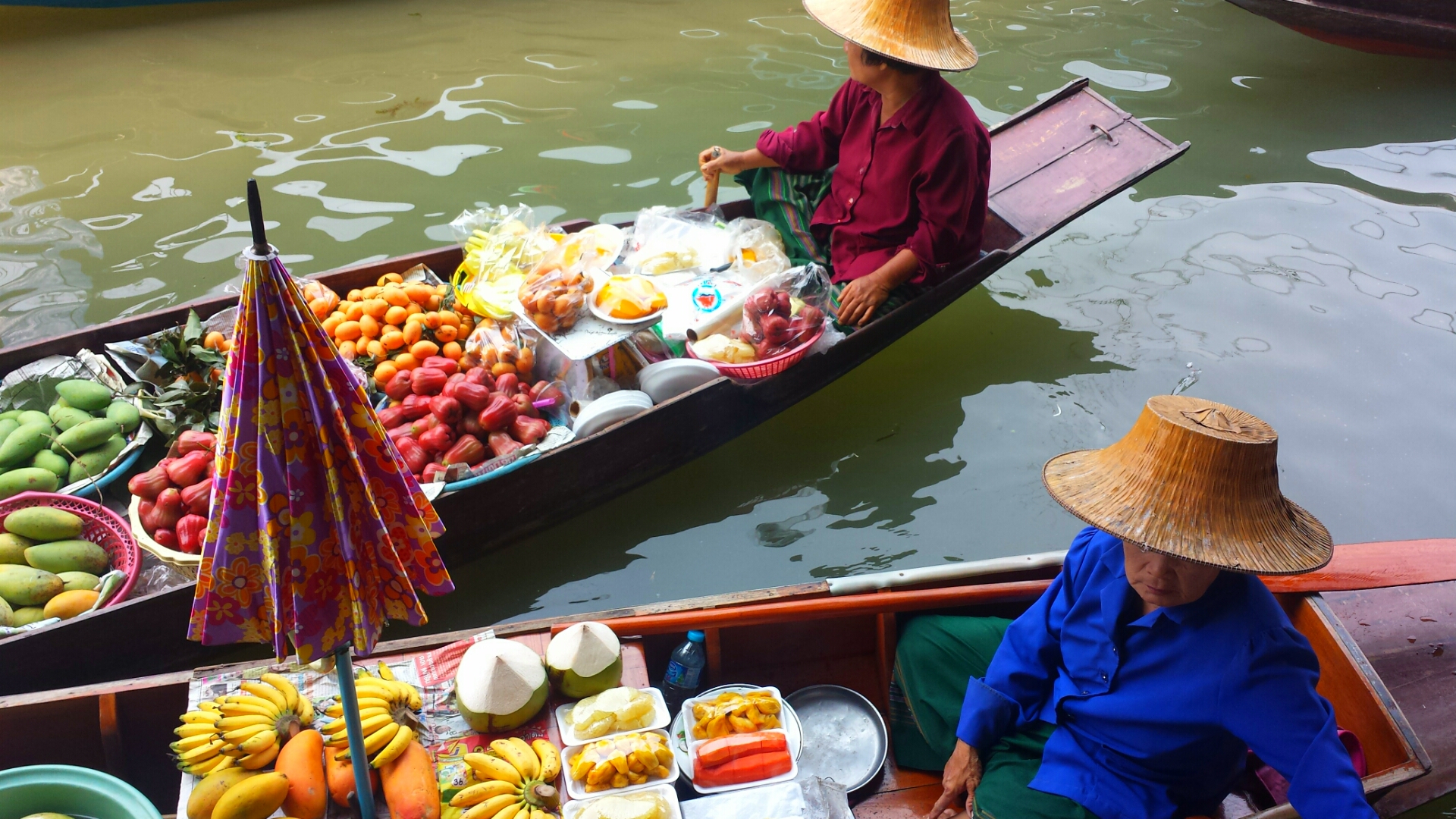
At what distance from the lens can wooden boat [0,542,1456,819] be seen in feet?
6.65

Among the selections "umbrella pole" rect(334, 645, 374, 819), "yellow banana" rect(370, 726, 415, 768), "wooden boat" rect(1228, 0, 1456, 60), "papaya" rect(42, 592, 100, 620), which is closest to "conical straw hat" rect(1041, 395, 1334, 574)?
"umbrella pole" rect(334, 645, 374, 819)

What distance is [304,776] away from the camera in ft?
5.95

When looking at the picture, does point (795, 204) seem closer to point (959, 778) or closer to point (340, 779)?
point (959, 778)

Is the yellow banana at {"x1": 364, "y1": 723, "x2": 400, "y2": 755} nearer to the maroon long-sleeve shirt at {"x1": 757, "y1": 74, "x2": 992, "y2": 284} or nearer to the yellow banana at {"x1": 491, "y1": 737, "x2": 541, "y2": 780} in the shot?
the yellow banana at {"x1": 491, "y1": 737, "x2": 541, "y2": 780}

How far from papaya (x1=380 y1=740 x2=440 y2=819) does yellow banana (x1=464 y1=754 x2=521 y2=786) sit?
83 millimetres

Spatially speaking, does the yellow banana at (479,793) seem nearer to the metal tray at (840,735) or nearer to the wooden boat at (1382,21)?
the metal tray at (840,735)

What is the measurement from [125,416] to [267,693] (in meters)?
1.60

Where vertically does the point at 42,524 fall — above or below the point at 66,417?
below

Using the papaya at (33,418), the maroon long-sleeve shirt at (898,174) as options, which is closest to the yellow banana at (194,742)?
the papaya at (33,418)

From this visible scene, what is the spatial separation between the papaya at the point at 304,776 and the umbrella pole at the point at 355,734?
7 cm

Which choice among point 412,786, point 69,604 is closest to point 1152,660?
point 412,786

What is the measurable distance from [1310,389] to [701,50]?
4.93m

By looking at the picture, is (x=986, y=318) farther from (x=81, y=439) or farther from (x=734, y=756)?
(x=81, y=439)

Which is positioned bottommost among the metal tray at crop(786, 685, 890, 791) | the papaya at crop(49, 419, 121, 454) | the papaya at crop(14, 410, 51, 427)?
the metal tray at crop(786, 685, 890, 791)
